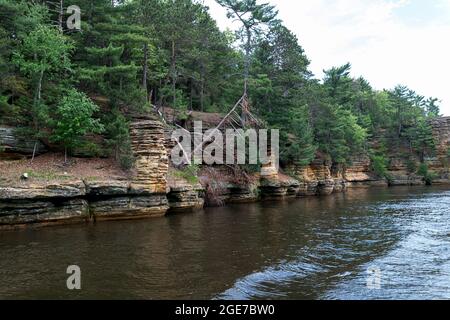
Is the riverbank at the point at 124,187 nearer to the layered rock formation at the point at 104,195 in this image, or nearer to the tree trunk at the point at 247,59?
the layered rock formation at the point at 104,195

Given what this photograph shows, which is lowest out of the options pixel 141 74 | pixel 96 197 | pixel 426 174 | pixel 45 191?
pixel 96 197

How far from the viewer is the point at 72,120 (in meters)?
19.0

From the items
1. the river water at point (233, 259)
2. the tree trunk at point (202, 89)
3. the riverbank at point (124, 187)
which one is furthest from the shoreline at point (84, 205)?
the tree trunk at point (202, 89)

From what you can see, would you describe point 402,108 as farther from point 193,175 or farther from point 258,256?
point 258,256

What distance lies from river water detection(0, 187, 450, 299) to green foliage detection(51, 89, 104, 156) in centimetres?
548

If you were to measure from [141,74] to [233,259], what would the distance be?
77.6 feet

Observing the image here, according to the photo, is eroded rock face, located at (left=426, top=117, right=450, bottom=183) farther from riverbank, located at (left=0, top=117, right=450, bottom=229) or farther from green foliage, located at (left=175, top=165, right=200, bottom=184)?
green foliage, located at (left=175, top=165, right=200, bottom=184)

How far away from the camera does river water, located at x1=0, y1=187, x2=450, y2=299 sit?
8.30 m

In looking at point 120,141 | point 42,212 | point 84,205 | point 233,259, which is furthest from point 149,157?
point 233,259

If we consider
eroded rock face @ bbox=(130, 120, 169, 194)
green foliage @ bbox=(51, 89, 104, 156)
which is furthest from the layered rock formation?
green foliage @ bbox=(51, 89, 104, 156)

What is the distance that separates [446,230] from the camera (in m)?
15.9

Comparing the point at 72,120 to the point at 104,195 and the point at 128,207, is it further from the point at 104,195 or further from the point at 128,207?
the point at 128,207
